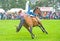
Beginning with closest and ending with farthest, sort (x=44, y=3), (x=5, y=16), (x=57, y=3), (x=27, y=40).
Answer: (x=27, y=40) < (x=5, y=16) < (x=44, y=3) < (x=57, y=3)

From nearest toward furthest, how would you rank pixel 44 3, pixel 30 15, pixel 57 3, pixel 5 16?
pixel 30 15
pixel 5 16
pixel 44 3
pixel 57 3

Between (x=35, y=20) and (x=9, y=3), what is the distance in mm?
63930

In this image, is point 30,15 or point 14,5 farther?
point 14,5

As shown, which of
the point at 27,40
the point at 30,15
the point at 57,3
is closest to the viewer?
the point at 27,40

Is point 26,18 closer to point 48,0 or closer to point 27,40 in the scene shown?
point 27,40

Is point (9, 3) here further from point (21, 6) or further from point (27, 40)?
point (27, 40)

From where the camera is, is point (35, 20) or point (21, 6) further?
point (21, 6)

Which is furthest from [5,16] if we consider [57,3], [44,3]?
[57,3]

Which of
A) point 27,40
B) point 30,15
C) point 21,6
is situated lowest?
point 21,6

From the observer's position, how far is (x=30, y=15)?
1509cm

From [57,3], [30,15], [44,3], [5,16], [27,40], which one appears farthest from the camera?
[57,3]

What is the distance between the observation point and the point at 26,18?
14.1 m

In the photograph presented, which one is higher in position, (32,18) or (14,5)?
(32,18)

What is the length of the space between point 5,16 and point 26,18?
123 feet
